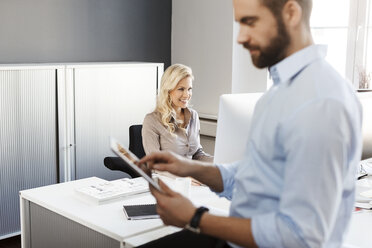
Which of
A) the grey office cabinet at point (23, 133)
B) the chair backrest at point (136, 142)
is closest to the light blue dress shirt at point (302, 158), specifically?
the chair backrest at point (136, 142)

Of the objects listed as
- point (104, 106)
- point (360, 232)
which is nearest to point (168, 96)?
point (104, 106)

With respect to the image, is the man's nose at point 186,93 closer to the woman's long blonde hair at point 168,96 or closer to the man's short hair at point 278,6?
the woman's long blonde hair at point 168,96

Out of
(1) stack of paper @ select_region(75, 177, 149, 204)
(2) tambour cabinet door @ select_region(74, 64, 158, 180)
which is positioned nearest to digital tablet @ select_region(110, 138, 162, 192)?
(1) stack of paper @ select_region(75, 177, 149, 204)

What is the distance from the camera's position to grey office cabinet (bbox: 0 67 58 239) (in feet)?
12.3

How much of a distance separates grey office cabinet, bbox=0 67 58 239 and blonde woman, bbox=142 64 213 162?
0.86m

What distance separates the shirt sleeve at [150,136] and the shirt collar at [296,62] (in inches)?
87.8

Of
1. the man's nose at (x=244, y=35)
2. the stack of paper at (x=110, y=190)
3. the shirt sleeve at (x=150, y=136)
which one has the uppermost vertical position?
the man's nose at (x=244, y=35)

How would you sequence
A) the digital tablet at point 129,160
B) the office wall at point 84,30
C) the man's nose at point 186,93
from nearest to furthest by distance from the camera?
the digital tablet at point 129,160
the man's nose at point 186,93
the office wall at point 84,30

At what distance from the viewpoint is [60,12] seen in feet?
14.5

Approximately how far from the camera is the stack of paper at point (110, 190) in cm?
231

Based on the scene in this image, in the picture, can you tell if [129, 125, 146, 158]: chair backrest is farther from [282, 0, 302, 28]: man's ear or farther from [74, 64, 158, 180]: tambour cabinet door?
[282, 0, 302, 28]: man's ear

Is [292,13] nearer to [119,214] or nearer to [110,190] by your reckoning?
[119,214]

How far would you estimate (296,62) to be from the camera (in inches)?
52.7

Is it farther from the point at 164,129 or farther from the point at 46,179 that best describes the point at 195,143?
the point at 46,179
